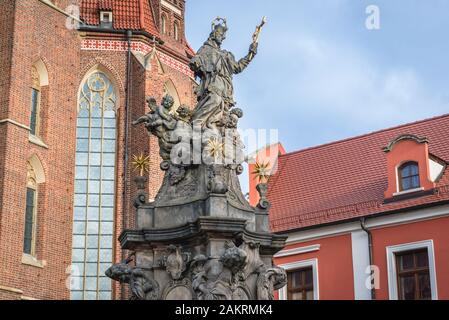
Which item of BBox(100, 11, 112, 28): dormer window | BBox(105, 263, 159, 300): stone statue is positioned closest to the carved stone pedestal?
BBox(105, 263, 159, 300): stone statue

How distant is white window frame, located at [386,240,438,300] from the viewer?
63.8 feet

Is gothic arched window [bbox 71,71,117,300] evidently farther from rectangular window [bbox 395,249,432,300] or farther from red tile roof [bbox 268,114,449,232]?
rectangular window [bbox 395,249,432,300]

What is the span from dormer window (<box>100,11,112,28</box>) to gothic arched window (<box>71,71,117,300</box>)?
1.59m

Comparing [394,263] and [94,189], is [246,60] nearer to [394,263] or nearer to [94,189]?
[394,263]

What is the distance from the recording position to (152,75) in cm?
2514

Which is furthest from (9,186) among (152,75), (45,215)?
(152,75)

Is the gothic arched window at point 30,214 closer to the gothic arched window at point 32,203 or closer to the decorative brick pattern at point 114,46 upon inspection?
the gothic arched window at point 32,203

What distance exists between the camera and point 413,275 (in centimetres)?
1989

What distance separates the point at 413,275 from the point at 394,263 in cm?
54

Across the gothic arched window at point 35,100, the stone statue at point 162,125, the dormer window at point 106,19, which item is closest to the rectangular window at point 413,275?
the gothic arched window at point 35,100

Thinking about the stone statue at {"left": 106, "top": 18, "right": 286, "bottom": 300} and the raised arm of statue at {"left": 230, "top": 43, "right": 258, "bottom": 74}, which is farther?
the raised arm of statue at {"left": 230, "top": 43, "right": 258, "bottom": 74}

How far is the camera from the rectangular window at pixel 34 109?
931 inches
